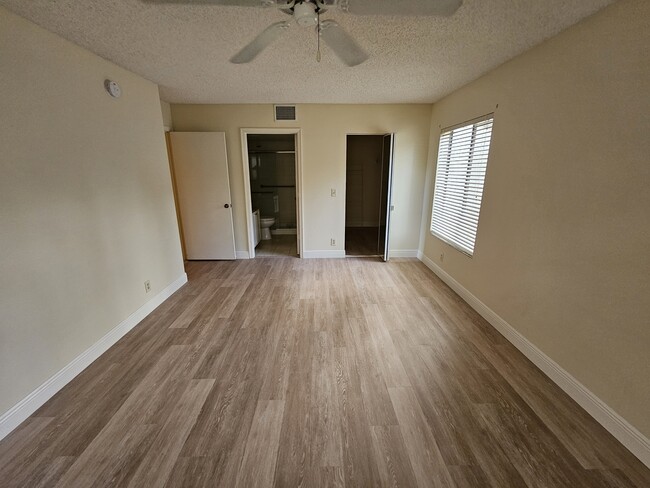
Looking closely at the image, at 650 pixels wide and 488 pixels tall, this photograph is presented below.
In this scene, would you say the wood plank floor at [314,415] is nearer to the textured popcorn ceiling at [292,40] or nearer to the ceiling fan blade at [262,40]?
the ceiling fan blade at [262,40]

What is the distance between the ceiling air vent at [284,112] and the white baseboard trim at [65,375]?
2991mm

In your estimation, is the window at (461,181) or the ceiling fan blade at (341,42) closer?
the ceiling fan blade at (341,42)

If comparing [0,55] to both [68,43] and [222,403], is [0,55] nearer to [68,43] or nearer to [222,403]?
[68,43]

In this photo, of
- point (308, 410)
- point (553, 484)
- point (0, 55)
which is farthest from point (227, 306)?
point (553, 484)

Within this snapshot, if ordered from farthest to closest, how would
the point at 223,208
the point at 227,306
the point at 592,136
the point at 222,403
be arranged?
the point at 223,208
the point at 227,306
the point at 222,403
the point at 592,136

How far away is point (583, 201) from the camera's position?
1.71m

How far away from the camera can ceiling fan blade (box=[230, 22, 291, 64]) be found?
145cm

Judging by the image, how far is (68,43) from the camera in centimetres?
196

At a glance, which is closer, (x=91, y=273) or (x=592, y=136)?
(x=592, y=136)

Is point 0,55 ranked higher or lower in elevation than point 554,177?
higher

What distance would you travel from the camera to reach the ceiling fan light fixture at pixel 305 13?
1298 mm

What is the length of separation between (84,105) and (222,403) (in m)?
2.43

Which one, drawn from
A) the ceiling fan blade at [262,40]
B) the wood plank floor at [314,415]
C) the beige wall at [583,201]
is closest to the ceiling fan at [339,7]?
the ceiling fan blade at [262,40]

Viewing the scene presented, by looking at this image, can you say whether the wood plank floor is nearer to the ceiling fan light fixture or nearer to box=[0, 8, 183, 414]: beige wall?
box=[0, 8, 183, 414]: beige wall
